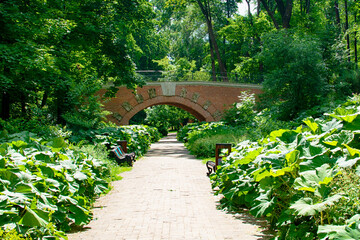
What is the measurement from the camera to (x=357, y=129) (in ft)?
12.9

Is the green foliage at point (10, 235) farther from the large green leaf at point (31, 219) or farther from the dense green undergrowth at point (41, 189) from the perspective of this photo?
the large green leaf at point (31, 219)

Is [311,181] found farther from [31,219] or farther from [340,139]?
[31,219]

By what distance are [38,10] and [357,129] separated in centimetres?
998

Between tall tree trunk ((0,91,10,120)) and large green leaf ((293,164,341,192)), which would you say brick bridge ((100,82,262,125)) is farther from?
large green leaf ((293,164,341,192))

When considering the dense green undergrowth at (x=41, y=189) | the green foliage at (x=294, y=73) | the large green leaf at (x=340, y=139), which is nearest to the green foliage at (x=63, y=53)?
the dense green undergrowth at (x=41, y=189)

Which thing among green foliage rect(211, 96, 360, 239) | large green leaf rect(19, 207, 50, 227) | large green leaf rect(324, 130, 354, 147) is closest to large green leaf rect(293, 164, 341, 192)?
green foliage rect(211, 96, 360, 239)

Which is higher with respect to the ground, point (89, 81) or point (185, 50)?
point (185, 50)

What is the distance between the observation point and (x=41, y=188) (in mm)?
3691

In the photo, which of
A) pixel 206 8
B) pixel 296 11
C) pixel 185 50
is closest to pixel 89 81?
pixel 206 8

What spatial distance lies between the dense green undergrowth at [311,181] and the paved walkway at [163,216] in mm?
452

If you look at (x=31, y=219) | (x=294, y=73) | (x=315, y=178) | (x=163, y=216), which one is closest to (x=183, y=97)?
(x=294, y=73)

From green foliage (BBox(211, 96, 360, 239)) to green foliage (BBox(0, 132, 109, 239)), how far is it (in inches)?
79.7

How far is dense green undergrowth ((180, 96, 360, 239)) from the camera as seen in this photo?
293 centimetres

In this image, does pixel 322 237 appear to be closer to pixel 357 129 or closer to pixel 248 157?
pixel 357 129
